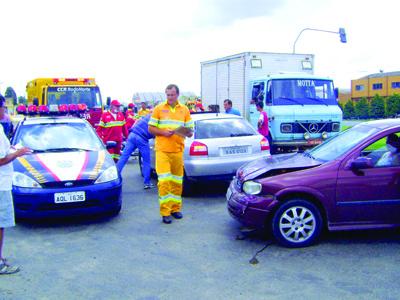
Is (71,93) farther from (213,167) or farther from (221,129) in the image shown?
(213,167)

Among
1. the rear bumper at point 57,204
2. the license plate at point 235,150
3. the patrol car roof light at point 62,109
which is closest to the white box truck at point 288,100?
the license plate at point 235,150

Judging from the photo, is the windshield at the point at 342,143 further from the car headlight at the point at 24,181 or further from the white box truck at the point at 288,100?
the white box truck at the point at 288,100

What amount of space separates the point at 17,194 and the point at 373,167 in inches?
185

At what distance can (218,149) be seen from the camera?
308 inches

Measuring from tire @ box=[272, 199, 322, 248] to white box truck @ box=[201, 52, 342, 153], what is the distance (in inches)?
256

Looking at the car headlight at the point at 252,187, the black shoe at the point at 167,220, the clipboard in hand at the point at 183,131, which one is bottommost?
the black shoe at the point at 167,220

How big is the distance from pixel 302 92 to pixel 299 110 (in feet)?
2.46

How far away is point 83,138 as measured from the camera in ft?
24.8

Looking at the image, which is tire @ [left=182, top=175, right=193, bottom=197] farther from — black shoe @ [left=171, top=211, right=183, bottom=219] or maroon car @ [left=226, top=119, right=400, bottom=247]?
maroon car @ [left=226, top=119, right=400, bottom=247]

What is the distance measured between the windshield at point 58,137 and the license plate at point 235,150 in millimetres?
2171

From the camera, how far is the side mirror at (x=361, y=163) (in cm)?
507

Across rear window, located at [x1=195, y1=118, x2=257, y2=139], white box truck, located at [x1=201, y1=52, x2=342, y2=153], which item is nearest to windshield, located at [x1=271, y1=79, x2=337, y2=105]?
white box truck, located at [x1=201, y1=52, x2=342, y2=153]

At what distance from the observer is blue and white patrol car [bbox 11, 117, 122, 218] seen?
602 cm

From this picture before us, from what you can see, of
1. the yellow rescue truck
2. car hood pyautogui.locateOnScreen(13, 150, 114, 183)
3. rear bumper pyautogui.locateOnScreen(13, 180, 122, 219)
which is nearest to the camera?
rear bumper pyautogui.locateOnScreen(13, 180, 122, 219)
